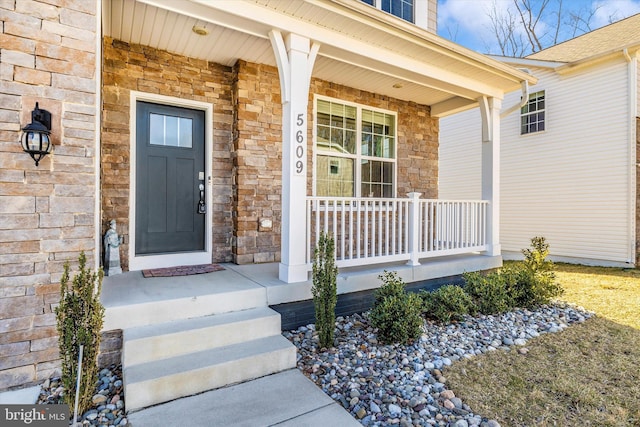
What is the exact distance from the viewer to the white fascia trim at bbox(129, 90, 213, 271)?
13.1 feet

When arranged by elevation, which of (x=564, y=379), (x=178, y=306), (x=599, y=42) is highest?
(x=599, y=42)

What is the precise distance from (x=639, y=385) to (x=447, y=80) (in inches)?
151

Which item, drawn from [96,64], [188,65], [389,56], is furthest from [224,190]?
[389,56]

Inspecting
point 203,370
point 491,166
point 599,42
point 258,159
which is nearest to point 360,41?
point 258,159

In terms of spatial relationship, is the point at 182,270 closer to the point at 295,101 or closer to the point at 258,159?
the point at 258,159

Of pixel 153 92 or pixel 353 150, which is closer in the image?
pixel 153 92

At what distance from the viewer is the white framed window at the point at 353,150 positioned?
17.3ft

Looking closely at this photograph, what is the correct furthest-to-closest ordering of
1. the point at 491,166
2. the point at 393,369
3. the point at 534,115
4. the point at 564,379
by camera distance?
the point at 534,115, the point at 491,166, the point at 393,369, the point at 564,379

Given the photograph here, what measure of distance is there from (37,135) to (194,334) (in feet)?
5.77

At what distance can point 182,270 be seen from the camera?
3.97 m

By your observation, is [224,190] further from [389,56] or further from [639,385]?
[639,385]

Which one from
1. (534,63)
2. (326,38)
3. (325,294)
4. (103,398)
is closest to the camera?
(103,398)

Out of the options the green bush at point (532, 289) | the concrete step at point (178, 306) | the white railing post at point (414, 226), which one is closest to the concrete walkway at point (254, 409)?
the concrete step at point (178, 306)

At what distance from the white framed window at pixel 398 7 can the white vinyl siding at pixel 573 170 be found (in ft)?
17.5
